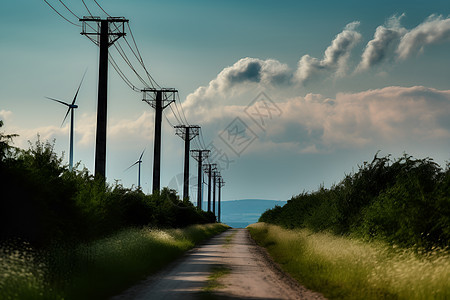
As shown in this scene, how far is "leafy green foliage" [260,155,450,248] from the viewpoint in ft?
49.1

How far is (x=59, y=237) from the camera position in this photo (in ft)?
53.6

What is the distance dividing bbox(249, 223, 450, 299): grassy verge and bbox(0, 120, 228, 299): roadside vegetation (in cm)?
648

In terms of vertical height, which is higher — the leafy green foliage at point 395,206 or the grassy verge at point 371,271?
the leafy green foliage at point 395,206

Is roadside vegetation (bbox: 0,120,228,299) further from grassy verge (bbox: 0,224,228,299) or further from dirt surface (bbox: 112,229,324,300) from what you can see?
dirt surface (bbox: 112,229,324,300)

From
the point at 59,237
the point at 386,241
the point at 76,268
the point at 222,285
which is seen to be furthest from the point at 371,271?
the point at 59,237

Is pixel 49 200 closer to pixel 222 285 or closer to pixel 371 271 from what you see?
pixel 222 285

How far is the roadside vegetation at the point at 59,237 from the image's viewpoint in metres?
11.7

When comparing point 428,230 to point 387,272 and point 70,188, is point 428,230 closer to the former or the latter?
point 387,272

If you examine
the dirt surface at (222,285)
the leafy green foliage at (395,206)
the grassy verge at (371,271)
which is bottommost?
the dirt surface at (222,285)

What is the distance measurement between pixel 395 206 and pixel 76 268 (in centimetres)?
1069

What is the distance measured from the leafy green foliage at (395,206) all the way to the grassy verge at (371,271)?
2.08 ft

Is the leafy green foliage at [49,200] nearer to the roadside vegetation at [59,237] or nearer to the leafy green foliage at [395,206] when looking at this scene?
the roadside vegetation at [59,237]

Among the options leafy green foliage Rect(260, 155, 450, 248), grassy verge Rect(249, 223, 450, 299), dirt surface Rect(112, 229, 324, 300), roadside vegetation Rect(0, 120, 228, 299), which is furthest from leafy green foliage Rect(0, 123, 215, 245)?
leafy green foliage Rect(260, 155, 450, 248)

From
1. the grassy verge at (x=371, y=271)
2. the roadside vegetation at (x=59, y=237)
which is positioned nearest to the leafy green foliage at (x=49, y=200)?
the roadside vegetation at (x=59, y=237)
